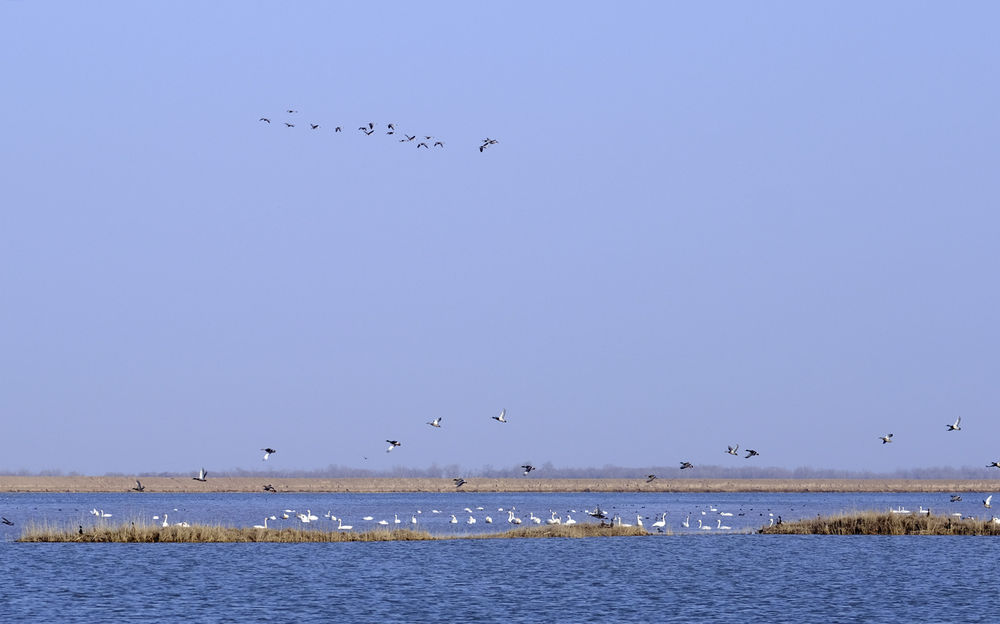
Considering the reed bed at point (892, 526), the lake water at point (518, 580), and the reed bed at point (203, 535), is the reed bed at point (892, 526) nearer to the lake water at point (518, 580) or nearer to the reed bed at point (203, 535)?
the lake water at point (518, 580)

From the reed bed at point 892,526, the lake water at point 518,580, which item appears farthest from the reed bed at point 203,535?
the reed bed at point 892,526

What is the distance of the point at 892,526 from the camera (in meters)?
58.9

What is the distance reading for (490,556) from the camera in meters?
54.2

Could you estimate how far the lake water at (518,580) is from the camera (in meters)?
36.8

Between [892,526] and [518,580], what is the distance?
69.5 feet

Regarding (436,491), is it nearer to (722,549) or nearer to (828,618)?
(722,549)

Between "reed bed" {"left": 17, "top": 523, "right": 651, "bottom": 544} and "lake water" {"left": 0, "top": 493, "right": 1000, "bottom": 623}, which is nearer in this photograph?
"lake water" {"left": 0, "top": 493, "right": 1000, "bottom": 623}

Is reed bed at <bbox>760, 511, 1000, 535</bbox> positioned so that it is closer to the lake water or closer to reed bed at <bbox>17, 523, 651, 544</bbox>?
the lake water

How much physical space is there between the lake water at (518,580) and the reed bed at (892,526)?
70 centimetres

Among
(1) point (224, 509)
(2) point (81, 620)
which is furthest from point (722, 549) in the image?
(1) point (224, 509)

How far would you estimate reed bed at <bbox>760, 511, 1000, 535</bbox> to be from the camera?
193 ft

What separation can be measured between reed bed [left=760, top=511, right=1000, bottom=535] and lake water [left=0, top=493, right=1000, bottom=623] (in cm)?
70

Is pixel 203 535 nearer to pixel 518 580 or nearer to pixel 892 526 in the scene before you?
pixel 518 580

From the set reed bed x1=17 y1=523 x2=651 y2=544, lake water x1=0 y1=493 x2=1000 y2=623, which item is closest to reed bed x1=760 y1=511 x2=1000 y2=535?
lake water x1=0 y1=493 x2=1000 y2=623
